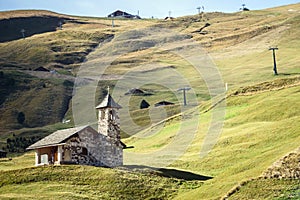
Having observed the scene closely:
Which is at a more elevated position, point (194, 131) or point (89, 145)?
point (89, 145)

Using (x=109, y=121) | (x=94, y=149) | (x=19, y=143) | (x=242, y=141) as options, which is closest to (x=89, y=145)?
(x=94, y=149)

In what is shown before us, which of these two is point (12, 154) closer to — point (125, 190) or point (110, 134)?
point (110, 134)

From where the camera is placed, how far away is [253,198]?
1268 inches

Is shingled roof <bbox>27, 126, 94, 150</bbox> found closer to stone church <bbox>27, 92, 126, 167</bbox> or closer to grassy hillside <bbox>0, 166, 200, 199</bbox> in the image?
stone church <bbox>27, 92, 126, 167</bbox>

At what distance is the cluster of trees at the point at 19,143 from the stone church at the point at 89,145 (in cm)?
3240

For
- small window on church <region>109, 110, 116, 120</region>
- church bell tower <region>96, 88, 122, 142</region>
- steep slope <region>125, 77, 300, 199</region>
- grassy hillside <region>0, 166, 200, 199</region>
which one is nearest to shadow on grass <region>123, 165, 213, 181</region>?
steep slope <region>125, 77, 300, 199</region>

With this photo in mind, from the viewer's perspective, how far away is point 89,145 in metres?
48.7

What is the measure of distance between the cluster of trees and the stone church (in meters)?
32.4

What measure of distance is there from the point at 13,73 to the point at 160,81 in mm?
39942

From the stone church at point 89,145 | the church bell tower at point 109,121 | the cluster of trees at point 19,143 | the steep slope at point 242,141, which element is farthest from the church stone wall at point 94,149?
the cluster of trees at point 19,143

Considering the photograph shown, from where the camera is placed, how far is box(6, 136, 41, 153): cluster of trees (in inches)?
3278

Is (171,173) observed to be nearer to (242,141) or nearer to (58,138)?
(242,141)

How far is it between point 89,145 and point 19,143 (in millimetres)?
41944

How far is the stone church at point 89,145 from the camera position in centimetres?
4791
